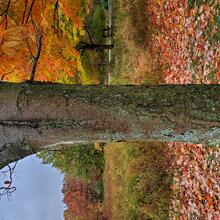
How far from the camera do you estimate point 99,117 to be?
291 centimetres

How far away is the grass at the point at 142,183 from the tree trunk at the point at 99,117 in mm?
7353

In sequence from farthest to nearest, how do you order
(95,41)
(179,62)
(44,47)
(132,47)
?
(95,41)
(132,47)
(44,47)
(179,62)

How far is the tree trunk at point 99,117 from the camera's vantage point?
9.54 feet

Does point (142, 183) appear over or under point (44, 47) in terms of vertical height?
under

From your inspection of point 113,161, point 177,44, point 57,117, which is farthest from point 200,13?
point 113,161

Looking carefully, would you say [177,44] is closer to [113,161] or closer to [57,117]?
→ [113,161]

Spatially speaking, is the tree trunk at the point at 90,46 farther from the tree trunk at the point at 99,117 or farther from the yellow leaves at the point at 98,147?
the tree trunk at the point at 99,117

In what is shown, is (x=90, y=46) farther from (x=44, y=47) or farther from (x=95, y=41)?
(x=44, y=47)

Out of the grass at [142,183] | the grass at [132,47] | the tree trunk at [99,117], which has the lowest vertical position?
the tree trunk at [99,117]

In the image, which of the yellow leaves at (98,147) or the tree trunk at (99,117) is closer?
the tree trunk at (99,117)

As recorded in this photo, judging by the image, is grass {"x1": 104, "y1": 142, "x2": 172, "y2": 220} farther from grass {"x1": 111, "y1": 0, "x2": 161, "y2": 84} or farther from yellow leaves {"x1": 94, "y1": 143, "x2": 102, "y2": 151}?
grass {"x1": 111, "y1": 0, "x2": 161, "y2": 84}

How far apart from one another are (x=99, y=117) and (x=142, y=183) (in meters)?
8.24

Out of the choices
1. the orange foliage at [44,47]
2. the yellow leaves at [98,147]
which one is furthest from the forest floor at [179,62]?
the orange foliage at [44,47]

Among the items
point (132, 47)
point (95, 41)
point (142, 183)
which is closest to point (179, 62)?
point (142, 183)
